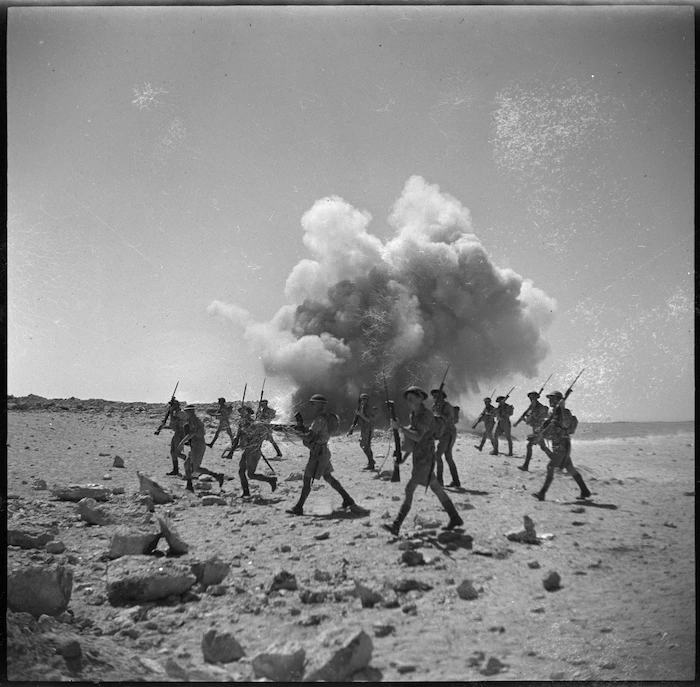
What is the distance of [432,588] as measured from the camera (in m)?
4.71

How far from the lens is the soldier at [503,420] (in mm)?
14164

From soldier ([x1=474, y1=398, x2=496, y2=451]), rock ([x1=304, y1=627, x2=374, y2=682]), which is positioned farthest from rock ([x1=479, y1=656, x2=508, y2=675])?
soldier ([x1=474, y1=398, x2=496, y2=451])

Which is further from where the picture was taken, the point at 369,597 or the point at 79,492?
the point at 79,492

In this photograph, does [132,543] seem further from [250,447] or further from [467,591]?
[250,447]

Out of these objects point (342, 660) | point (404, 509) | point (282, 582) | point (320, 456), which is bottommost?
point (342, 660)

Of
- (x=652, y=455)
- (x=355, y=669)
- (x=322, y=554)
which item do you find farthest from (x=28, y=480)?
(x=652, y=455)

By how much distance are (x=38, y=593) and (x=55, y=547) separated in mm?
1435

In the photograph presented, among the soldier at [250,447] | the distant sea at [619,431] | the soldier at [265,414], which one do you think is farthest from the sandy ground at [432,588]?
the distant sea at [619,431]

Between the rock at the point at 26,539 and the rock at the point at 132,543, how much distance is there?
0.89m

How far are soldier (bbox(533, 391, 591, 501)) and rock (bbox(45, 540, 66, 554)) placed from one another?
662 cm

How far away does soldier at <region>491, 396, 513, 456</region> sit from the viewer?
558 inches

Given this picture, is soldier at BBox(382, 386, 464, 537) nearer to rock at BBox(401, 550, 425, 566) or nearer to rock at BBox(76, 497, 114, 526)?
rock at BBox(401, 550, 425, 566)

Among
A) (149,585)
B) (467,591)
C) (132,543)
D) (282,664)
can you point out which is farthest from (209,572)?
(467,591)

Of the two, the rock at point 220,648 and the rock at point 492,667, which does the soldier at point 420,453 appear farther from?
the rock at point 220,648
